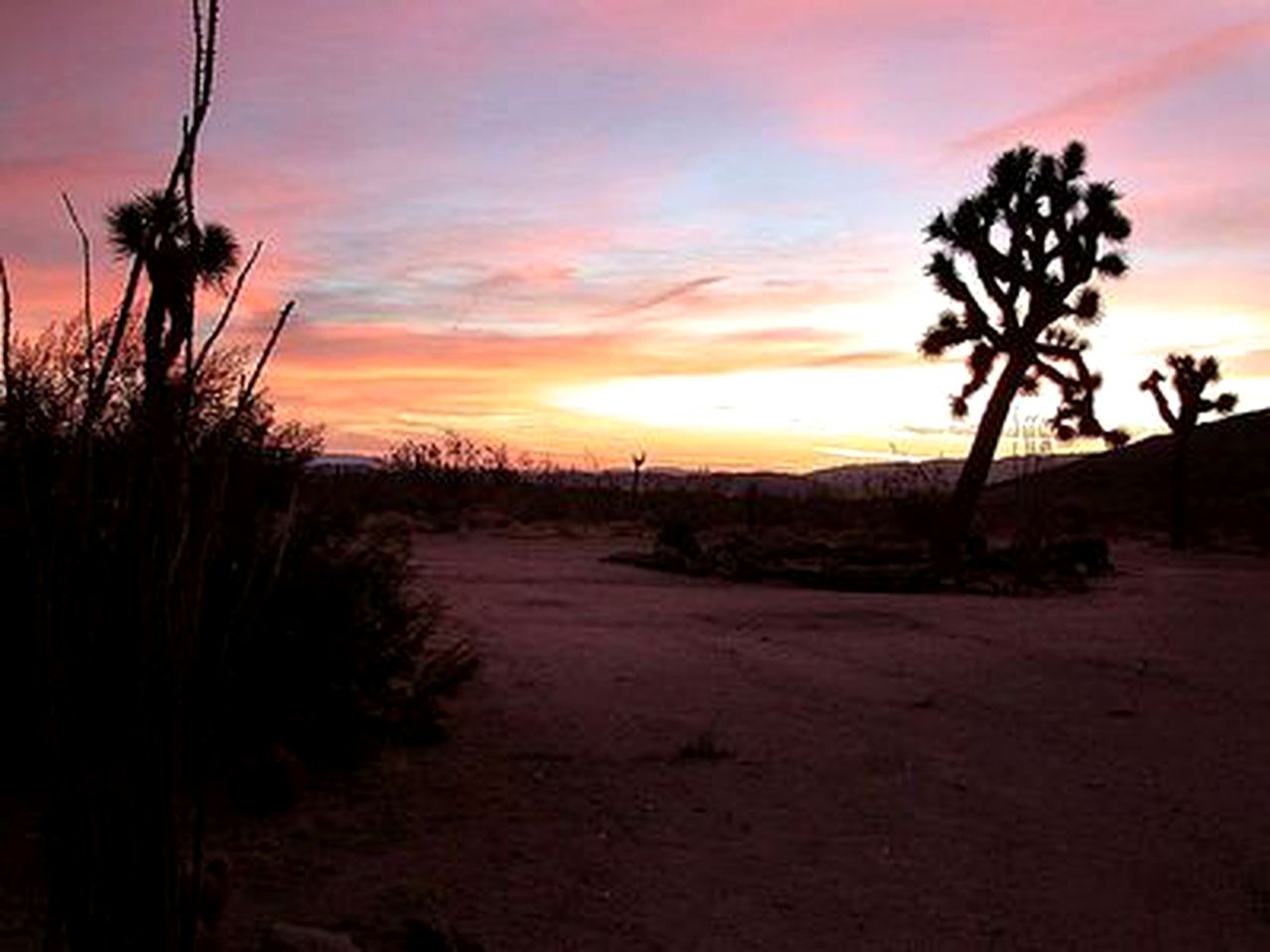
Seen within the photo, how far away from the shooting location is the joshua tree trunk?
18891 millimetres

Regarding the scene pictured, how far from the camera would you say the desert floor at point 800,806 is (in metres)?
5.07

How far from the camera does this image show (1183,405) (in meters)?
28.2

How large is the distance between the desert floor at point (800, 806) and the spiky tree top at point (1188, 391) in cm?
1816

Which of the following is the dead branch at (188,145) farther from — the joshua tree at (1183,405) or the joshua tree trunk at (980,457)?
the joshua tree at (1183,405)

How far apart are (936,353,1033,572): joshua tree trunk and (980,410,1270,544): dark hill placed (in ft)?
32.1

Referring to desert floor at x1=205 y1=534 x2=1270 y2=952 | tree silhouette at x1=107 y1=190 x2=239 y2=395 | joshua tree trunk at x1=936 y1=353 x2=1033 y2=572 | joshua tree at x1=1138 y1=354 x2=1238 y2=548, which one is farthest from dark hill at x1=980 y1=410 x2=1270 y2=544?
tree silhouette at x1=107 y1=190 x2=239 y2=395

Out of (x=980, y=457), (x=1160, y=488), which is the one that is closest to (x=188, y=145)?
(x=980, y=457)

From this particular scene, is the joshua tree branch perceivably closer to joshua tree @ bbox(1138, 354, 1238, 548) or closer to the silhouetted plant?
joshua tree @ bbox(1138, 354, 1238, 548)

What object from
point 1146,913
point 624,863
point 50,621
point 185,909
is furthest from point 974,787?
point 50,621

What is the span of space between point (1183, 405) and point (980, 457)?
34.2 ft

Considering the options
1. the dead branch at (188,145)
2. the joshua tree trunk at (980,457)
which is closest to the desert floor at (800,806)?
the dead branch at (188,145)

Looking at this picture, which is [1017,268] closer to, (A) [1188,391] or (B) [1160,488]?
(A) [1188,391]

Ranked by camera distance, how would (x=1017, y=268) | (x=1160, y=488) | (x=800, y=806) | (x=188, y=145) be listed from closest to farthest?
1. (x=188, y=145)
2. (x=800, y=806)
3. (x=1017, y=268)
4. (x=1160, y=488)

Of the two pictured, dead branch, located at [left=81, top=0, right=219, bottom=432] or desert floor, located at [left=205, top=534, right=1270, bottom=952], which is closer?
dead branch, located at [left=81, top=0, right=219, bottom=432]
